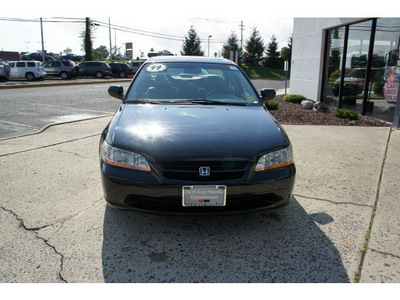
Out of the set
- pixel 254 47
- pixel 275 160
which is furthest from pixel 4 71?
pixel 254 47

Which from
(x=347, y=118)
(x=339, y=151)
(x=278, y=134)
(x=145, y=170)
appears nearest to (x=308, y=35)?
(x=347, y=118)

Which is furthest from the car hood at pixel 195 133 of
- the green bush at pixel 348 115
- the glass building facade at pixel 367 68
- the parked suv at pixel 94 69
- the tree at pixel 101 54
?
the tree at pixel 101 54

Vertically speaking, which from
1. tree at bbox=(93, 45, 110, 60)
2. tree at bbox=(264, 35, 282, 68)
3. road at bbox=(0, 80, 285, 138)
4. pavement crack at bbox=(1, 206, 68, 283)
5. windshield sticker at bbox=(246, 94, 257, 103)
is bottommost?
pavement crack at bbox=(1, 206, 68, 283)

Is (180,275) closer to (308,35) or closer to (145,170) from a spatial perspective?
(145,170)

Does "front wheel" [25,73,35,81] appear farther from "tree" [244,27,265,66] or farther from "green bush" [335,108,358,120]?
"tree" [244,27,265,66]

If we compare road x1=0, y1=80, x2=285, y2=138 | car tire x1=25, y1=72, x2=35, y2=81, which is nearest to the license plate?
road x1=0, y1=80, x2=285, y2=138

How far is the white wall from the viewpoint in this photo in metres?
11.0

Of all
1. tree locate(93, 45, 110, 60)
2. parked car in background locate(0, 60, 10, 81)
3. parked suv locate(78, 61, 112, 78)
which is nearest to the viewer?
parked car in background locate(0, 60, 10, 81)

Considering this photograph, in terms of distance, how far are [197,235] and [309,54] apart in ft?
35.8

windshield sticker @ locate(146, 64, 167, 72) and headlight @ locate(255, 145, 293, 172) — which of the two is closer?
headlight @ locate(255, 145, 293, 172)

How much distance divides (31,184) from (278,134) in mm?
2896

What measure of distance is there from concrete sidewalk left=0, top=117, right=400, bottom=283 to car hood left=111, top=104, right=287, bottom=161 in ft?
2.43

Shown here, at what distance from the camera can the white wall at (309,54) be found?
1102 centimetres

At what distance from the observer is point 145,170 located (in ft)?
8.37
